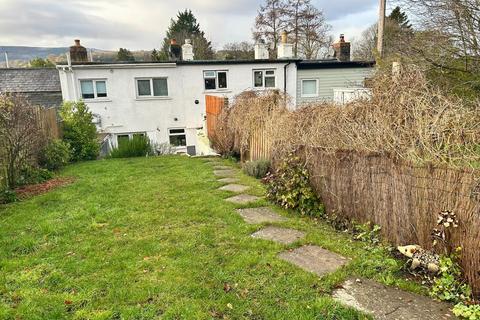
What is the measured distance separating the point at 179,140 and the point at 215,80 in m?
3.79

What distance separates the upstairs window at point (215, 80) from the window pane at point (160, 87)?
2.08 metres

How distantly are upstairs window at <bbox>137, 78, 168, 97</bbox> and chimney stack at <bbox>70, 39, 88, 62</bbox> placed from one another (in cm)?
329

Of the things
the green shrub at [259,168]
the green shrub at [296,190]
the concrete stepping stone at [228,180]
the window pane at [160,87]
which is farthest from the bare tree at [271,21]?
the green shrub at [296,190]

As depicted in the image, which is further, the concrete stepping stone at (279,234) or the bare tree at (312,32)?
the bare tree at (312,32)

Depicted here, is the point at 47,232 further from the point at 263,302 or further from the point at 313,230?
the point at 313,230

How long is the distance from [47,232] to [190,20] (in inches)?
1699

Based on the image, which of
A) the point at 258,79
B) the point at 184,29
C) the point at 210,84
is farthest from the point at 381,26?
the point at 184,29

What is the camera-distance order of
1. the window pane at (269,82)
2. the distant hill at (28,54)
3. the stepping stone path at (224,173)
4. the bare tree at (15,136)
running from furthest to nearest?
the distant hill at (28,54) → the window pane at (269,82) → the stepping stone path at (224,173) → the bare tree at (15,136)

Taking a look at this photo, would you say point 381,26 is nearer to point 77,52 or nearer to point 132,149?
point 132,149

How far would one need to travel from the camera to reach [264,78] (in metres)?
17.3

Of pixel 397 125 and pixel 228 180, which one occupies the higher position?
pixel 397 125

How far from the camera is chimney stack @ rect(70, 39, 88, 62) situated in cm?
1621

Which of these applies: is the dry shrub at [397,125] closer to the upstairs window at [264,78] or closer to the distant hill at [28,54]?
the upstairs window at [264,78]

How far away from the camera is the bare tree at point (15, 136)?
650 centimetres
